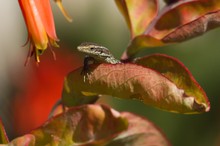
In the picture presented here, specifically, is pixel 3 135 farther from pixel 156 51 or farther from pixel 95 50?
pixel 156 51

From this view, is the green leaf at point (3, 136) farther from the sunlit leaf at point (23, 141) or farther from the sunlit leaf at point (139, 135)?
the sunlit leaf at point (139, 135)

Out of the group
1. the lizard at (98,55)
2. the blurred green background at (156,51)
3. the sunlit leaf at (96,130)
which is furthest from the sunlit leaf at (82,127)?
the blurred green background at (156,51)

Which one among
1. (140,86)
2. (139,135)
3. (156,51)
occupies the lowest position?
(156,51)

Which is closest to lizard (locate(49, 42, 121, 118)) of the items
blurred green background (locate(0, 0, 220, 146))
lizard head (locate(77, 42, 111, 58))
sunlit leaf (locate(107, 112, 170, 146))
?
lizard head (locate(77, 42, 111, 58))

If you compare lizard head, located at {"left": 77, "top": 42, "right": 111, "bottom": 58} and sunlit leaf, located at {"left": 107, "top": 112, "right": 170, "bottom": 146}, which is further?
lizard head, located at {"left": 77, "top": 42, "right": 111, "bottom": 58}

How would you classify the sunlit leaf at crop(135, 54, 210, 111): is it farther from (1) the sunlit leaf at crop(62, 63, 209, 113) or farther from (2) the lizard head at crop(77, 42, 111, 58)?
(2) the lizard head at crop(77, 42, 111, 58)

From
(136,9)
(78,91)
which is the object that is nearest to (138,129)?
(78,91)

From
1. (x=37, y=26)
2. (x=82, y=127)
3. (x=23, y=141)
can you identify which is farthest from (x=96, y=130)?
(x=37, y=26)
